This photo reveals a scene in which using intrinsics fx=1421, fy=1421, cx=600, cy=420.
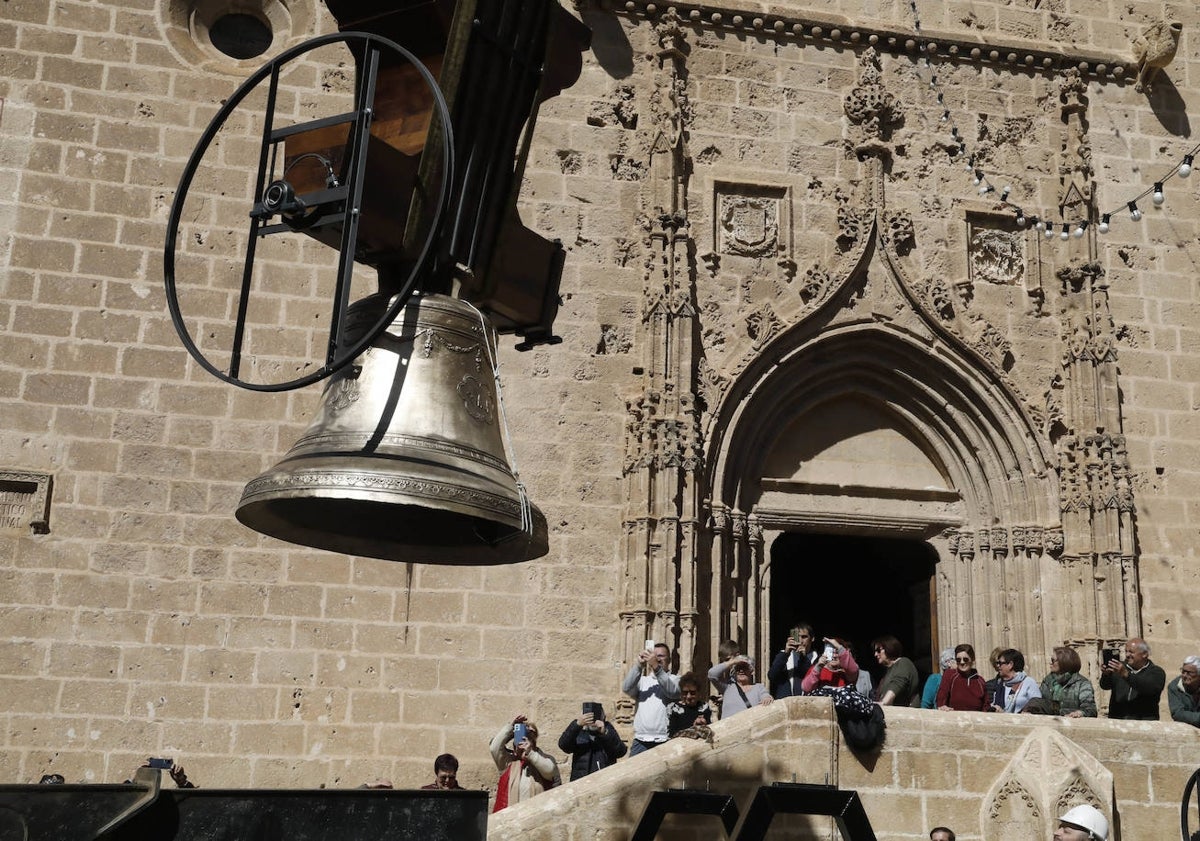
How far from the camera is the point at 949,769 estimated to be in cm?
774

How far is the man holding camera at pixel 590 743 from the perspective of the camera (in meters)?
8.33

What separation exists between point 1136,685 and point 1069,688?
41 cm

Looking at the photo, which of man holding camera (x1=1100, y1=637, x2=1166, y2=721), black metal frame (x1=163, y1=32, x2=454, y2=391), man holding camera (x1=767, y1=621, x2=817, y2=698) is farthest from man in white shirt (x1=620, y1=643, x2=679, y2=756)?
black metal frame (x1=163, y1=32, x2=454, y2=391)

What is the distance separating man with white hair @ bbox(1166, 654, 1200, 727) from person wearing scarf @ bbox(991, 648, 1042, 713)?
32.0 inches

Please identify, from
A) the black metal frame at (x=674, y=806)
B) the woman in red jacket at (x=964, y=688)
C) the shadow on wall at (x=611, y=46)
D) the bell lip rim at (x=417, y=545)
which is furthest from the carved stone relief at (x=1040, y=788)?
the shadow on wall at (x=611, y=46)

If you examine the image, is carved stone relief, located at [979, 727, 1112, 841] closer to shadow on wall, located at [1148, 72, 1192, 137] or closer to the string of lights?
the string of lights

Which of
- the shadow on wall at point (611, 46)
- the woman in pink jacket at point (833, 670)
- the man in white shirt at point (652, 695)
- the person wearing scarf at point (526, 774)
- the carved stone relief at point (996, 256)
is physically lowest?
the person wearing scarf at point (526, 774)

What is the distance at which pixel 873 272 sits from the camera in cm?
1186

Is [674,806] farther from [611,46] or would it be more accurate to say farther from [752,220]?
[611,46]

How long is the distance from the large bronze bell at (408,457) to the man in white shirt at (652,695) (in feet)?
13.4

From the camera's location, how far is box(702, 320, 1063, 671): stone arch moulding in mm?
11406

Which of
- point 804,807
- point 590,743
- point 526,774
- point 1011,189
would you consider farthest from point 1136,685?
point 1011,189

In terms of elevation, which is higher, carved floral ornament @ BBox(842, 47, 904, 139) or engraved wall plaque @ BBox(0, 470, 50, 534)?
carved floral ornament @ BBox(842, 47, 904, 139)

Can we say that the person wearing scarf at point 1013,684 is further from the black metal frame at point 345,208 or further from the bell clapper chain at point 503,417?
the black metal frame at point 345,208
